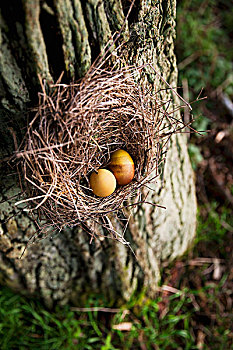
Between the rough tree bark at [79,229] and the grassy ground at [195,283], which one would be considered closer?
the rough tree bark at [79,229]

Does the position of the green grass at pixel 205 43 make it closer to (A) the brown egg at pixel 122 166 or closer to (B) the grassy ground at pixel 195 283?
(B) the grassy ground at pixel 195 283

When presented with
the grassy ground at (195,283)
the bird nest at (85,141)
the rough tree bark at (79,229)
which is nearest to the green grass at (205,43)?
the grassy ground at (195,283)

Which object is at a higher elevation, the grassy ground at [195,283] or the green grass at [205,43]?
the green grass at [205,43]

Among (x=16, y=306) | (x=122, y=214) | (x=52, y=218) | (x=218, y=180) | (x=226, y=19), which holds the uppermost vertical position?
(x=226, y=19)

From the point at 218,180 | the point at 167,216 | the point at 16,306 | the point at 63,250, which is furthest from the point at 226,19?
the point at 16,306

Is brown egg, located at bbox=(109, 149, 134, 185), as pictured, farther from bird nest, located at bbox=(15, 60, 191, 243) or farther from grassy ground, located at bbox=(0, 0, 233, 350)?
grassy ground, located at bbox=(0, 0, 233, 350)

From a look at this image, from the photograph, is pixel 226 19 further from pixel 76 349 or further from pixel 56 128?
pixel 76 349

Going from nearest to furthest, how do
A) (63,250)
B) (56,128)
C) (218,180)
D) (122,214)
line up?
1. (56,128)
2. (122,214)
3. (63,250)
4. (218,180)
